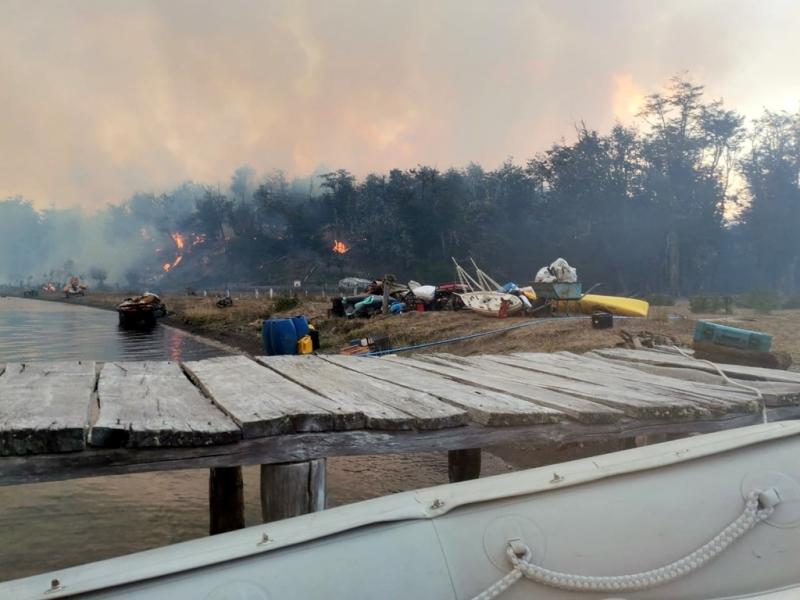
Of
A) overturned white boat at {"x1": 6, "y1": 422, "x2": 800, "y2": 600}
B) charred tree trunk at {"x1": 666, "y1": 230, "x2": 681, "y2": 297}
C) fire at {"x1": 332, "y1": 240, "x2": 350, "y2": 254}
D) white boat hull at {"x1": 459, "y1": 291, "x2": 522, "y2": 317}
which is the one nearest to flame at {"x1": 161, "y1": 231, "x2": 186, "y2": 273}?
fire at {"x1": 332, "y1": 240, "x2": 350, "y2": 254}

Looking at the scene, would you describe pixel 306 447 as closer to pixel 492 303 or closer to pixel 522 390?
pixel 522 390

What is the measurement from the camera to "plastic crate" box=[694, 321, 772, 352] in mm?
5727

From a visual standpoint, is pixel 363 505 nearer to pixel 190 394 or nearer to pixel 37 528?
pixel 190 394

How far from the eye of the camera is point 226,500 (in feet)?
16.7

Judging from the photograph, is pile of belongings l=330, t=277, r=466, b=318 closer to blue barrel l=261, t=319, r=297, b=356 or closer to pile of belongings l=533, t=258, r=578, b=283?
pile of belongings l=533, t=258, r=578, b=283

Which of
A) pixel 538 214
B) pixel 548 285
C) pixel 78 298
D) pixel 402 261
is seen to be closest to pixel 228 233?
pixel 78 298

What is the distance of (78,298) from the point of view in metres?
87.0

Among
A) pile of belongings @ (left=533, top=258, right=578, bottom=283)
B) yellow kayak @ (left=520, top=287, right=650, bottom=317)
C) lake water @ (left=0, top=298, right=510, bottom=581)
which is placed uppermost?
pile of belongings @ (left=533, top=258, right=578, bottom=283)

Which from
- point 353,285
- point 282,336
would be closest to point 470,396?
point 282,336

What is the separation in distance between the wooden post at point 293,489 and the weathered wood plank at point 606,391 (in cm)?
174

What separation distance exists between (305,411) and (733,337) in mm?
4871

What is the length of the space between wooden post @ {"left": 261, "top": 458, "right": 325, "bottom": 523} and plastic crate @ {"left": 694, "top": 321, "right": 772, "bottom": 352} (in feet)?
15.2

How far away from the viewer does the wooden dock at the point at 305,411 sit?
8.40 feet

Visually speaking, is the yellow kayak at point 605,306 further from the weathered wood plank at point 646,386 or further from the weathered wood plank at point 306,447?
the weathered wood plank at point 306,447
